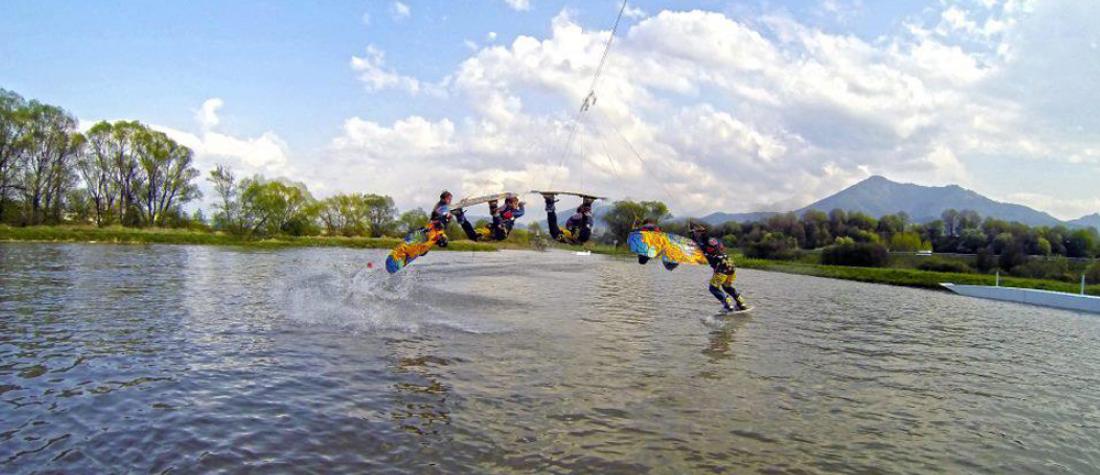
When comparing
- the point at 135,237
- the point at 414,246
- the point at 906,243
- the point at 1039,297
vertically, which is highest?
the point at 906,243

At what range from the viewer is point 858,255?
74.5 m

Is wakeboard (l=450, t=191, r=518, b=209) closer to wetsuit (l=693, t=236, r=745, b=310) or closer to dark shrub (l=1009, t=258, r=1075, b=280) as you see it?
wetsuit (l=693, t=236, r=745, b=310)

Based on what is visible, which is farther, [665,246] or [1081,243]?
[1081,243]

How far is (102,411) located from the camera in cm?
860

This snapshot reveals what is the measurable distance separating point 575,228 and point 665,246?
323cm

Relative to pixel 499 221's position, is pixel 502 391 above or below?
below

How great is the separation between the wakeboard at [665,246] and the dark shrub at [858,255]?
6257 cm

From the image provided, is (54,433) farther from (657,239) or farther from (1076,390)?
(1076,390)

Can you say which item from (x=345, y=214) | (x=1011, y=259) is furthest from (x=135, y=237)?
(x=1011, y=259)

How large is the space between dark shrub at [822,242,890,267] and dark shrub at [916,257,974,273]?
14.4 feet

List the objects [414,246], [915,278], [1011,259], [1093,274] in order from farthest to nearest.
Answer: [1011,259] < [915,278] < [1093,274] < [414,246]

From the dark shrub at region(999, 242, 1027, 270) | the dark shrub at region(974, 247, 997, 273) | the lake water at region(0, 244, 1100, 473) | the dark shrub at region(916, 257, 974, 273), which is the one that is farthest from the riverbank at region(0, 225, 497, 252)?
the dark shrub at region(999, 242, 1027, 270)

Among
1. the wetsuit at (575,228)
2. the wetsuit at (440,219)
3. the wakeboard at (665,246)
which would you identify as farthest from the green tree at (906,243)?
the wetsuit at (440,219)

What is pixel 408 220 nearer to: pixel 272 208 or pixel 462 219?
pixel 272 208
